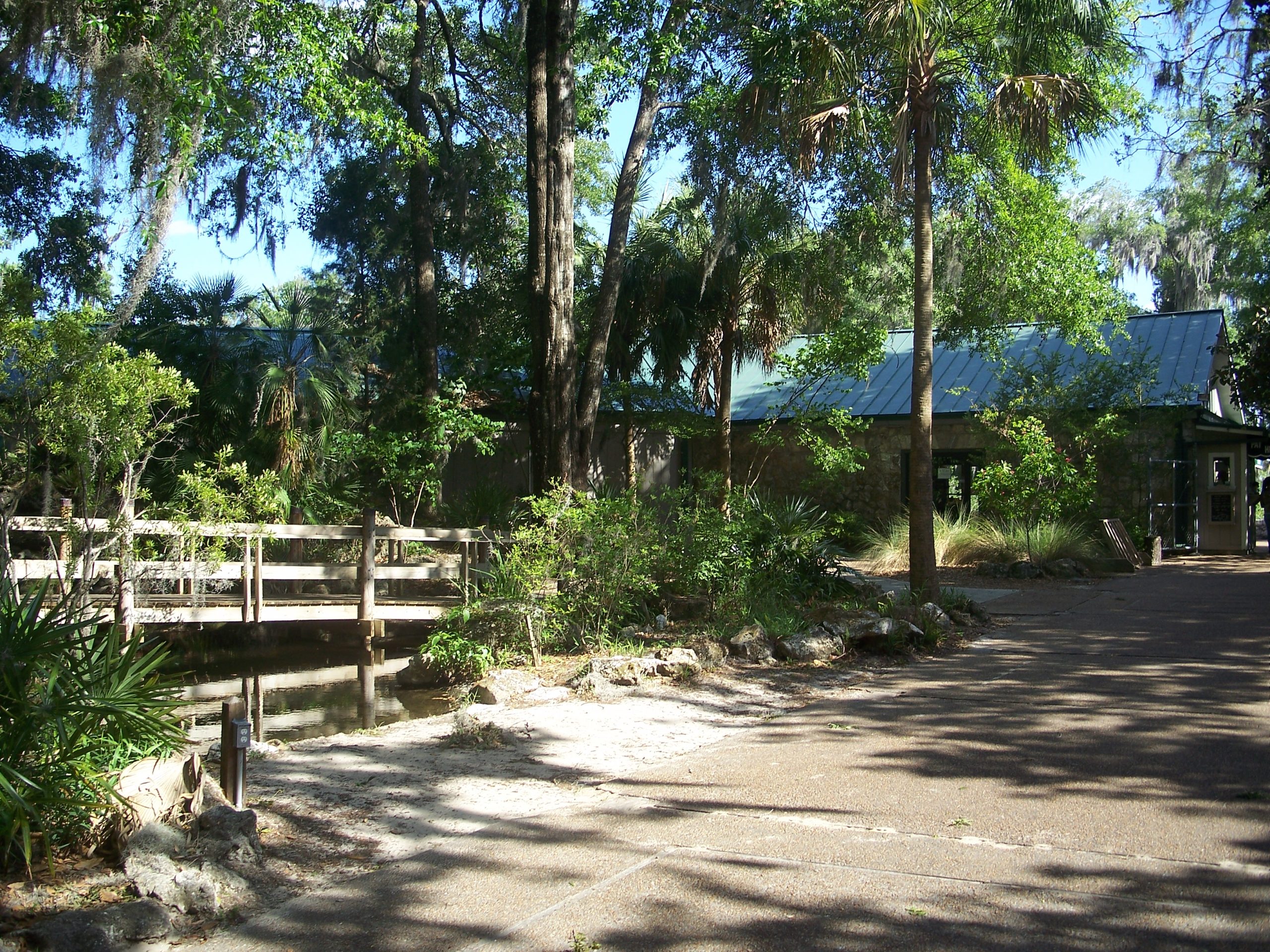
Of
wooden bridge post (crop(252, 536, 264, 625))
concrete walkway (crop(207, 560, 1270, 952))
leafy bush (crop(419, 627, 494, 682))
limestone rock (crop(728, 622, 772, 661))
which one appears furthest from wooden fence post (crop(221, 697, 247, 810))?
wooden bridge post (crop(252, 536, 264, 625))

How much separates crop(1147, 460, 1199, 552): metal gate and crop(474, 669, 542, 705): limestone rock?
1442 cm

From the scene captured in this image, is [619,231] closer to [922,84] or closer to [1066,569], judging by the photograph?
[922,84]

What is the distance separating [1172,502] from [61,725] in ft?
64.8

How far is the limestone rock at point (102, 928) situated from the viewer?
3537mm

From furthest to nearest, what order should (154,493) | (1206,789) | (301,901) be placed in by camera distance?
(154,493) < (1206,789) < (301,901)

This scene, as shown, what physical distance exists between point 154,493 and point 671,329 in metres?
8.96

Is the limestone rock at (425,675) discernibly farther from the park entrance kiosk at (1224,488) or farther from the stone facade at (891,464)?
the park entrance kiosk at (1224,488)

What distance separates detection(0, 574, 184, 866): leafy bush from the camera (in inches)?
158

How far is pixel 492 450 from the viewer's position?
1622 centimetres

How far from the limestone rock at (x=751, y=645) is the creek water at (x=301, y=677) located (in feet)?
8.58

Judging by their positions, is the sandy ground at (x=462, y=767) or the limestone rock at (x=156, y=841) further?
the sandy ground at (x=462, y=767)

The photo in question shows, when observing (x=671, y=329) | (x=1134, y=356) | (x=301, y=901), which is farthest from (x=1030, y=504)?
(x=301, y=901)

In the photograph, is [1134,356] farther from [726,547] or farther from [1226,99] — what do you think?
[726,547]

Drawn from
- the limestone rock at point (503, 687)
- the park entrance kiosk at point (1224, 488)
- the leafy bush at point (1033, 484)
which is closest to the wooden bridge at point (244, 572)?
the limestone rock at point (503, 687)
